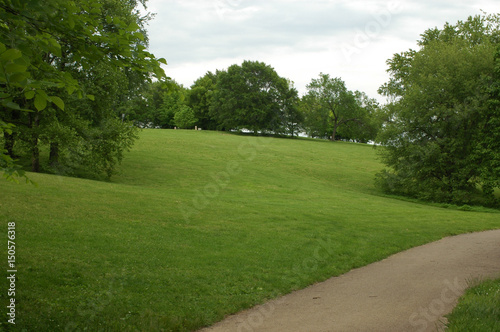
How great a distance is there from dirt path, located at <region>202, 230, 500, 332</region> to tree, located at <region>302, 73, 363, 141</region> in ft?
240

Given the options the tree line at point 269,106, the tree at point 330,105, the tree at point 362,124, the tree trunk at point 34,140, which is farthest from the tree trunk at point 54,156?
the tree at point 362,124

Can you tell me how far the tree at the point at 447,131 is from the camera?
33344 mm

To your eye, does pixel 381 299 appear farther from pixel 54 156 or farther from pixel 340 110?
pixel 340 110

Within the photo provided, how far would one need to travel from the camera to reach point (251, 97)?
264ft

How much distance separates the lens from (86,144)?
27.0 m

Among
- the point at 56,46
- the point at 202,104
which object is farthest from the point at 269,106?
the point at 56,46

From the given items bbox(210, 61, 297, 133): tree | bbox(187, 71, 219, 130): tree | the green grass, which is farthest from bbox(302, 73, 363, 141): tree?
the green grass

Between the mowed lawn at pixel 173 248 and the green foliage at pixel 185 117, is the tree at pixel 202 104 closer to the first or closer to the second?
the green foliage at pixel 185 117

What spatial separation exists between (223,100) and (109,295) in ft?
248

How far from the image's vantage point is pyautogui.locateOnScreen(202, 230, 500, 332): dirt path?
289 inches

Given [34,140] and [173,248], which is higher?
[34,140]

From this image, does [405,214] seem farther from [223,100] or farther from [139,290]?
[223,100]

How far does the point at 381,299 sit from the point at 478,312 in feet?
6.92

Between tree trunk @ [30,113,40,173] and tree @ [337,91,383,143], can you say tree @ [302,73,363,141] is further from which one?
tree trunk @ [30,113,40,173]
